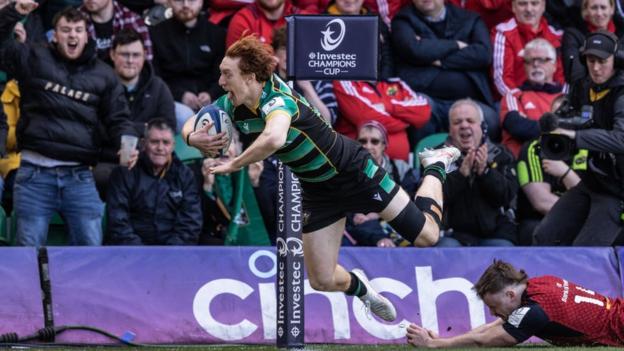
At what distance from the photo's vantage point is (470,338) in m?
9.63

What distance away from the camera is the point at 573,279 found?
37.0 ft

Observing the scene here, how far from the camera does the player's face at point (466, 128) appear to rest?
41.0ft

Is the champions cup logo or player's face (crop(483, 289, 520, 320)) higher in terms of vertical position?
the champions cup logo

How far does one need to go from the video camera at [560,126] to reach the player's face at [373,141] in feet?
6.50

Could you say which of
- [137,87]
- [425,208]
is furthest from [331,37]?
[137,87]

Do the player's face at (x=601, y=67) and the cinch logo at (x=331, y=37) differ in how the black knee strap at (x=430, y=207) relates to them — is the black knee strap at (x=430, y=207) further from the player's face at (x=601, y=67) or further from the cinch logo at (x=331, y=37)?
the player's face at (x=601, y=67)

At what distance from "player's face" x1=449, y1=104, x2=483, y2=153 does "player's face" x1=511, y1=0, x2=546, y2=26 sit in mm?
2040

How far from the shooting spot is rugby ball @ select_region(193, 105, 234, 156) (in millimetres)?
8766

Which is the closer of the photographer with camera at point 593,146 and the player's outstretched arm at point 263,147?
the player's outstretched arm at point 263,147

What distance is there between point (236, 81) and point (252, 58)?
19cm

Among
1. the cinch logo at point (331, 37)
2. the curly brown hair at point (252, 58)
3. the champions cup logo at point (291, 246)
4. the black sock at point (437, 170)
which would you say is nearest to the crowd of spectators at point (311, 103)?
the black sock at point (437, 170)

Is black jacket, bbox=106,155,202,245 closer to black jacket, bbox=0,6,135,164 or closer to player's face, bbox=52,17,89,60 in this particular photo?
black jacket, bbox=0,6,135,164

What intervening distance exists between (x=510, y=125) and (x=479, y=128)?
1101mm

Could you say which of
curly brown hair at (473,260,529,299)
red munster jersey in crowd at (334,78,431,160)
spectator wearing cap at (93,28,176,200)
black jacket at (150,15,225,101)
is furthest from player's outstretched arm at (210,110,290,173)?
black jacket at (150,15,225,101)
